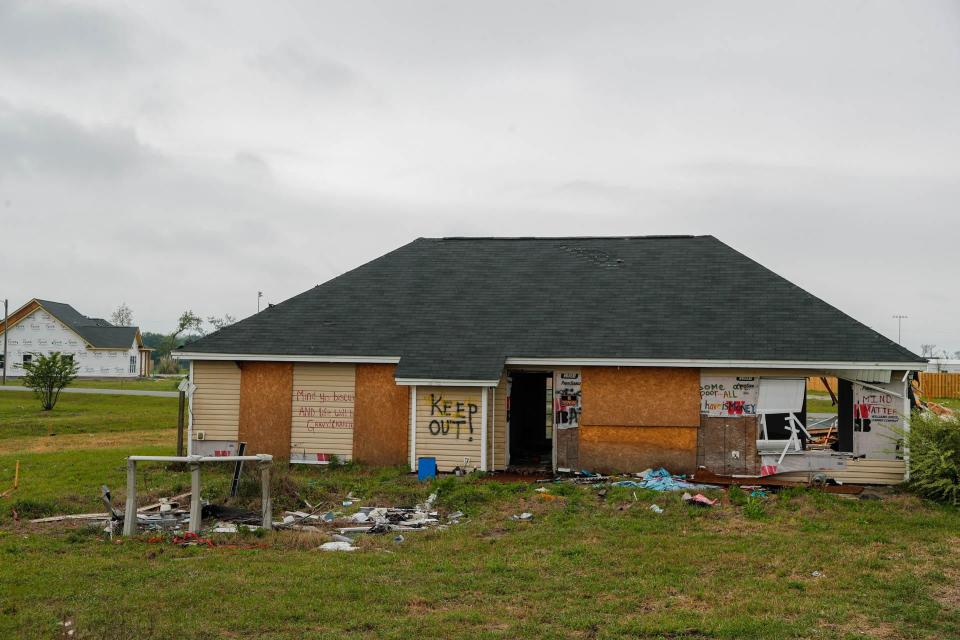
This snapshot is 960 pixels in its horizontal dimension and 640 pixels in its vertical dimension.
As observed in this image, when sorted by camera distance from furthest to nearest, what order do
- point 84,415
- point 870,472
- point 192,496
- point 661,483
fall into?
point 84,415
point 870,472
point 661,483
point 192,496

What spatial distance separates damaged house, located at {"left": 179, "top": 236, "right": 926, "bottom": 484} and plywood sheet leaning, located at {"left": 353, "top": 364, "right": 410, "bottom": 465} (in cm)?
3

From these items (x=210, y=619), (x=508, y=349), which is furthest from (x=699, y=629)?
(x=508, y=349)

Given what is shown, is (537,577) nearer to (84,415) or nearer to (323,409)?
(323,409)

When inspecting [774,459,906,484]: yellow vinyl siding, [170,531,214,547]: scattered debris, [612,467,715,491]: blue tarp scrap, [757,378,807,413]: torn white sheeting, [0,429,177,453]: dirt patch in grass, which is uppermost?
[757,378,807,413]: torn white sheeting

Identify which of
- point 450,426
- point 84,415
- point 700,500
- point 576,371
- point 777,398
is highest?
point 576,371

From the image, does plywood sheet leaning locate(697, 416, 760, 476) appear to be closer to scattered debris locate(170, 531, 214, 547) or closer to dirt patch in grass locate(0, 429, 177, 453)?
scattered debris locate(170, 531, 214, 547)

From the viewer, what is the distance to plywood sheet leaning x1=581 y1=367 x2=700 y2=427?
18031 mm

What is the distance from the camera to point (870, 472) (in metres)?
17.2

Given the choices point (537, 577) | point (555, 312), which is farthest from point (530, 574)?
point (555, 312)

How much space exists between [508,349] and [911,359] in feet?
28.2

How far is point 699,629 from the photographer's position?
26.0ft

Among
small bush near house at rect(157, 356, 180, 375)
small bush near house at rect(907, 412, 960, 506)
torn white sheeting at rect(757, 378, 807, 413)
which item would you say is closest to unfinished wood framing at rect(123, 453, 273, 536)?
torn white sheeting at rect(757, 378, 807, 413)

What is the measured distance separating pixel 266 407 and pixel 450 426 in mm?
4721

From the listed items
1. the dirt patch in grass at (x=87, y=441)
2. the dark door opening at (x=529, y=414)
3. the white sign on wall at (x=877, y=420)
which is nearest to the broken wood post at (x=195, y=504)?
the dark door opening at (x=529, y=414)
